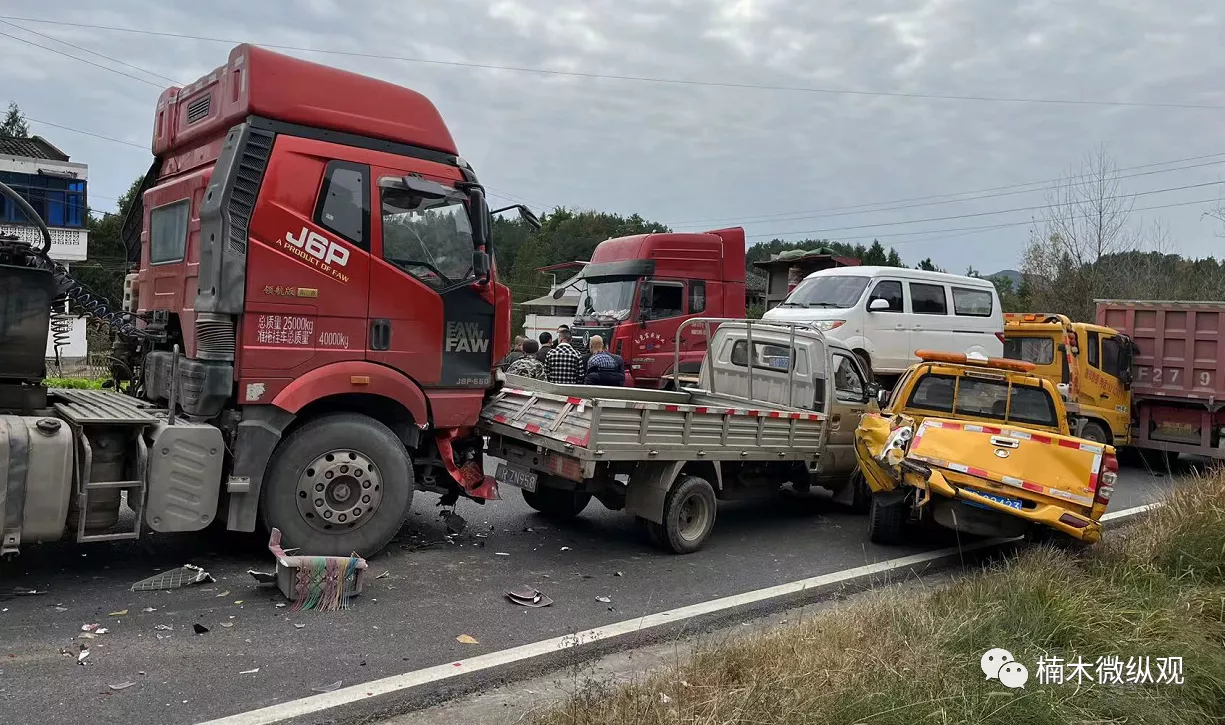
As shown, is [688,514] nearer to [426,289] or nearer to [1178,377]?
[426,289]

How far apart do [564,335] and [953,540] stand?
711 cm

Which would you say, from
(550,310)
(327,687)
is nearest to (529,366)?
(327,687)

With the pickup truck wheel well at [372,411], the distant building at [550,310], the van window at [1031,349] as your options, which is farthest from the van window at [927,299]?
the distant building at [550,310]

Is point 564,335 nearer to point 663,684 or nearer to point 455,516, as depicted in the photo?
point 455,516

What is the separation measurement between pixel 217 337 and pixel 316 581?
177 centimetres

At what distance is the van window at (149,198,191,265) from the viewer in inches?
253

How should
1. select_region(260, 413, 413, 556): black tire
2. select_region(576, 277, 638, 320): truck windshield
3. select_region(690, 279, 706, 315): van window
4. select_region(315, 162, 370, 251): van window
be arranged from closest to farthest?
select_region(260, 413, 413, 556): black tire
select_region(315, 162, 370, 251): van window
select_region(576, 277, 638, 320): truck windshield
select_region(690, 279, 706, 315): van window

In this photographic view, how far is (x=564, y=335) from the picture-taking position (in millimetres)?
13609

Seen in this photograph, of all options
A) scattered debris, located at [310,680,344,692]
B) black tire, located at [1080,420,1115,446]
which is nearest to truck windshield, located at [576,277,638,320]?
black tire, located at [1080,420,1115,446]

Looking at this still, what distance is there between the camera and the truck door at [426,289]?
6.27 m

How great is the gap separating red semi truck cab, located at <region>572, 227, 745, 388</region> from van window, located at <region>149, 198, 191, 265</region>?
8.49 metres

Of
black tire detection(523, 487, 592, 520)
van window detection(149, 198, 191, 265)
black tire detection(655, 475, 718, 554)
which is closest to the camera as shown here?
van window detection(149, 198, 191, 265)

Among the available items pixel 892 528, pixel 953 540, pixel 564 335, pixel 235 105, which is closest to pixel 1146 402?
pixel 953 540

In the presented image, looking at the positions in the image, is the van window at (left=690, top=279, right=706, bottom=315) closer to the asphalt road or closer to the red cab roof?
the asphalt road
